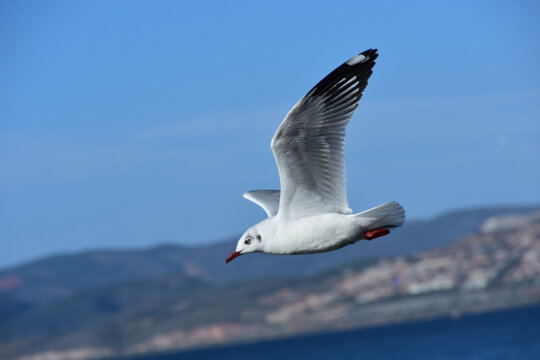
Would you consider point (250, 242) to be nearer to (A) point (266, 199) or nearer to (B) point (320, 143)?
(B) point (320, 143)

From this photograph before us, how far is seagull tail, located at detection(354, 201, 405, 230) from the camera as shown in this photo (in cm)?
1400

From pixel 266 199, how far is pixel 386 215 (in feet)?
11.9

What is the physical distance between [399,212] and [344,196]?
3.43ft

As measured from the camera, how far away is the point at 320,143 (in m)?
14.4

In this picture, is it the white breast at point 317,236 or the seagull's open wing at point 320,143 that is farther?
the white breast at point 317,236

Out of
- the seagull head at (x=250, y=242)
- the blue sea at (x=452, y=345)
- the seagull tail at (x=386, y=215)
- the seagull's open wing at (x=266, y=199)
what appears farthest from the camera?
the blue sea at (x=452, y=345)

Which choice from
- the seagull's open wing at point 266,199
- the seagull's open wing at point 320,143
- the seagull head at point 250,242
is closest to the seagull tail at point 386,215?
the seagull's open wing at point 320,143

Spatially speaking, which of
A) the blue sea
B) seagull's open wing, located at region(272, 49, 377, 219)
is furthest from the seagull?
the blue sea

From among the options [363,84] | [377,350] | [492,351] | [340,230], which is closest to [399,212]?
[340,230]

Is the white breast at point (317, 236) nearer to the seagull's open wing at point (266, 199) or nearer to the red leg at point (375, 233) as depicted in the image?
the red leg at point (375, 233)

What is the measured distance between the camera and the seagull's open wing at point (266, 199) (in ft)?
54.2

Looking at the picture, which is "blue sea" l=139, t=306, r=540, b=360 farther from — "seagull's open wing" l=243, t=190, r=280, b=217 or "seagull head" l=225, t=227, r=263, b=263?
"seagull head" l=225, t=227, r=263, b=263

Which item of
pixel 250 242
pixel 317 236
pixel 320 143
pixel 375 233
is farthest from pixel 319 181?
pixel 250 242

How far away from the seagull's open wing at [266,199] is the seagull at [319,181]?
64.0 inches
